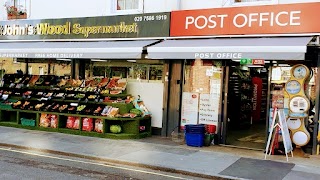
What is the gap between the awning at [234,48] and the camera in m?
9.23

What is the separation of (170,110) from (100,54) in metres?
2.80

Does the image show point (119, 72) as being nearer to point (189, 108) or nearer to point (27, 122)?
point (189, 108)

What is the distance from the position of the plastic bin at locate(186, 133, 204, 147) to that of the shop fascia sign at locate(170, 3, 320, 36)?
2857 mm

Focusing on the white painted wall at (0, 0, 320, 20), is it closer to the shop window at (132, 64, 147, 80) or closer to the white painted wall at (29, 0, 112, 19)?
the white painted wall at (29, 0, 112, 19)

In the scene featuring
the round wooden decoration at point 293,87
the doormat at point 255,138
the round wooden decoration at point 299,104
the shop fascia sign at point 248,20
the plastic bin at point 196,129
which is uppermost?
the shop fascia sign at point 248,20

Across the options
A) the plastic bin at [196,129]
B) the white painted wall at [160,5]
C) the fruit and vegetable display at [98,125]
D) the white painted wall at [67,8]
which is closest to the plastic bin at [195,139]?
the plastic bin at [196,129]

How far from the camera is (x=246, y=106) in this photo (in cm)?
1622

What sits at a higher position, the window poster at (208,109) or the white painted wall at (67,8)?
the white painted wall at (67,8)

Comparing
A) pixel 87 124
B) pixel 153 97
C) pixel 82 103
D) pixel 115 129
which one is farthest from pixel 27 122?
pixel 153 97

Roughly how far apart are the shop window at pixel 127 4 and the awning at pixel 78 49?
4.99 ft

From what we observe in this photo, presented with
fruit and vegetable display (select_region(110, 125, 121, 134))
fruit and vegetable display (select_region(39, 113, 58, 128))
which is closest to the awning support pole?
fruit and vegetable display (select_region(110, 125, 121, 134))

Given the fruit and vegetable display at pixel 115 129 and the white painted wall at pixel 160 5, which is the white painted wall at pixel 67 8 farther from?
the fruit and vegetable display at pixel 115 129

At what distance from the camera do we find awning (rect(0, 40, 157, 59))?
37.8 ft

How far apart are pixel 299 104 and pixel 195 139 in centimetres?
291
